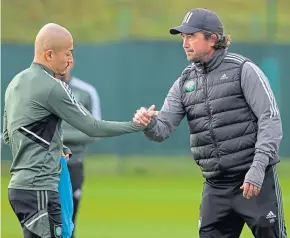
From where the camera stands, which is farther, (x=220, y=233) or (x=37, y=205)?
(x=220, y=233)

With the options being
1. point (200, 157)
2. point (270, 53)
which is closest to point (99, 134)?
point (200, 157)

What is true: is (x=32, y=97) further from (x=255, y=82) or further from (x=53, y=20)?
(x=53, y=20)

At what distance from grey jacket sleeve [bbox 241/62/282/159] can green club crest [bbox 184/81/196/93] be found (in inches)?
17.1

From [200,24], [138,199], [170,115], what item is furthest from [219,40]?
[138,199]

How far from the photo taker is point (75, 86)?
37.1 ft

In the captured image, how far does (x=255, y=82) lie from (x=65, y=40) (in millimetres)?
1496

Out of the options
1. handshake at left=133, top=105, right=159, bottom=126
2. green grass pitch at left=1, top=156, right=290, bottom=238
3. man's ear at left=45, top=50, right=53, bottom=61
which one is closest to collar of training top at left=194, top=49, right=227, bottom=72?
handshake at left=133, top=105, right=159, bottom=126

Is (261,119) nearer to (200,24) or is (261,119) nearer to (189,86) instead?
(189,86)

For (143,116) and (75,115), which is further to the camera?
(143,116)

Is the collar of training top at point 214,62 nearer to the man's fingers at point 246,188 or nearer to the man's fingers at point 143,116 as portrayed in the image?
the man's fingers at point 143,116

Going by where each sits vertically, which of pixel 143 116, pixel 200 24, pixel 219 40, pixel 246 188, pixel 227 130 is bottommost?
pixel 246 188

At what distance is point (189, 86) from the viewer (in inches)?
323

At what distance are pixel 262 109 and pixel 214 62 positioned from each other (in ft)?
1.88

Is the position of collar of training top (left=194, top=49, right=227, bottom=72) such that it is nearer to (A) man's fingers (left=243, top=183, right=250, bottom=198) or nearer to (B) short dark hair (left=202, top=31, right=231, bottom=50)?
(B) short dark hair (left=202, top=31, right=231, bottom=50)
